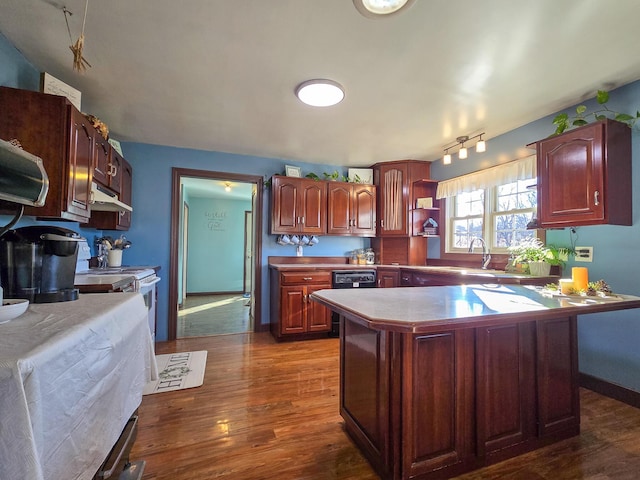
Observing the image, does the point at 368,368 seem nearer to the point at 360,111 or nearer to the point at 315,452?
the point at 315,452

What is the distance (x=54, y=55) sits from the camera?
190cm

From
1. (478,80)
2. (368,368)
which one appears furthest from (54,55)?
(478,80)

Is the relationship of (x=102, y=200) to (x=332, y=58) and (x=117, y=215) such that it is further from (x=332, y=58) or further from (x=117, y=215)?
(x=332, y=58)

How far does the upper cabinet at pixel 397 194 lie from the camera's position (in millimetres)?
4125

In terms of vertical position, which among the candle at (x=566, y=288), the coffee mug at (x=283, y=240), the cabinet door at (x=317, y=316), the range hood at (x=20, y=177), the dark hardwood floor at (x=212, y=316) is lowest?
the dark hardwood floor at (x=212, y=316)

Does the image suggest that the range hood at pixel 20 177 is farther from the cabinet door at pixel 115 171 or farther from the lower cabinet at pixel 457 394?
the cabinet door at pixel 115 171

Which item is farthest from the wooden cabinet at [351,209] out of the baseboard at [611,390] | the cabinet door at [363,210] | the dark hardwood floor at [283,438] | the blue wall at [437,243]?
the baseboard at [611,390]

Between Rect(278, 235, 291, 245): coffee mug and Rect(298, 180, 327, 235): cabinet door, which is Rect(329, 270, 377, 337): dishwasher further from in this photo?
Rect(278, 235, 291, 245): coffee mug

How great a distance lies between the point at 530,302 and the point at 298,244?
2998 mm

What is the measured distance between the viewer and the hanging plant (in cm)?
214

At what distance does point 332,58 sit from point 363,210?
252 cm

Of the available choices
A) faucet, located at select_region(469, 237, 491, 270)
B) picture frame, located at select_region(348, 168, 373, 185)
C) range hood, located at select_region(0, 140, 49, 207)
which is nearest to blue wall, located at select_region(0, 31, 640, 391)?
picture frame, located at select_region(348, 168, 373, 185)

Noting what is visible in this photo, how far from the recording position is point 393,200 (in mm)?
4203

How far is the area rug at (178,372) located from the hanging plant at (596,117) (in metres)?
3.76
